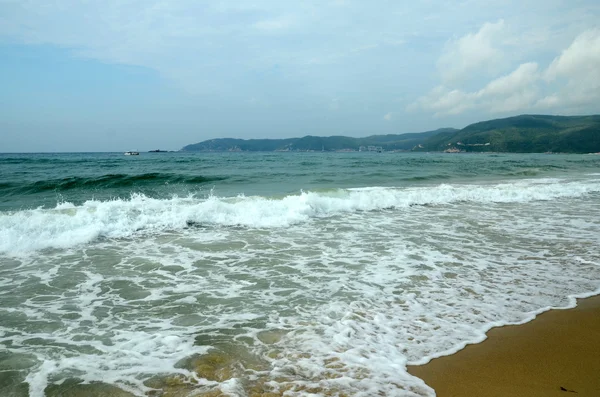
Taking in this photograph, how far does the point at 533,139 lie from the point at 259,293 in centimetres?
13805

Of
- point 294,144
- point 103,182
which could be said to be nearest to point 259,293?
point 103,182

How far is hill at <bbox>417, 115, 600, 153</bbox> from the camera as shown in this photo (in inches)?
4301

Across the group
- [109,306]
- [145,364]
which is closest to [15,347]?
[109,306]

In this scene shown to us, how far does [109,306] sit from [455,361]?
4378 mm

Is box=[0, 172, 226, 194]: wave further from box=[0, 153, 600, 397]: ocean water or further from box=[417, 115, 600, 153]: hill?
box=[417, 115, 600, 153]: hill

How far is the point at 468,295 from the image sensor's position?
526 centimetres

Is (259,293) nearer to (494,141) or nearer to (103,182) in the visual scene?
(103,182)

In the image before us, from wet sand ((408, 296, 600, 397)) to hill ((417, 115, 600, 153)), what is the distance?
127578 millimetres

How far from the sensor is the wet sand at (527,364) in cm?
310

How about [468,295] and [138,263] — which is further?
[138,263]

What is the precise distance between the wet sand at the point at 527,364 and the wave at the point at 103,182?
70.1 feet

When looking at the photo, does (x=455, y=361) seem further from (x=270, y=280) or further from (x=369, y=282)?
(x=270, y=280)

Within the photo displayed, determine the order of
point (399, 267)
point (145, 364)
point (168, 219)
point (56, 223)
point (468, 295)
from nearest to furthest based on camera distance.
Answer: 1. point (145, 364)
2. point (468, 295)
3. point (399, 267)
4. point (56, 223)
5. point (168, 219)

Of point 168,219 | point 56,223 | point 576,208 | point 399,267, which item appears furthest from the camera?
point 576,208
